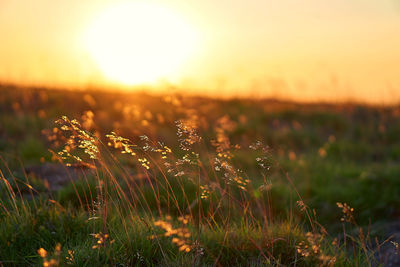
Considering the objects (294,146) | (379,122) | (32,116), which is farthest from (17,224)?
(379,122)

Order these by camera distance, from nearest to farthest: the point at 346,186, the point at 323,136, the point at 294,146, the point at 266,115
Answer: the point at 346,186 < the point at 294,146 < the point at 323,136 < the point at 266,115

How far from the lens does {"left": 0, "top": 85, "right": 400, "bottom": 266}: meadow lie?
2268 millimetres

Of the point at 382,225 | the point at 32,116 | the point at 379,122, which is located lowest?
the point at 382,225

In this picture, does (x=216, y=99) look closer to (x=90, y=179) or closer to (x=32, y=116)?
(x=32, y=116)

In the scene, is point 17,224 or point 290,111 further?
point 290,111

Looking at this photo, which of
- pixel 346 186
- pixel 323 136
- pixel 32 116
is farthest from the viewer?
pixel 323 136

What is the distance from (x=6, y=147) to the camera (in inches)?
215

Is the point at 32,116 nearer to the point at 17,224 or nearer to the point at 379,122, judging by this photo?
the point at 17,224

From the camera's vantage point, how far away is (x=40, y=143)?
5.51 m

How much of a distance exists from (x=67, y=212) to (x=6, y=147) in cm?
324

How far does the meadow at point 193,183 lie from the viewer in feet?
7.44

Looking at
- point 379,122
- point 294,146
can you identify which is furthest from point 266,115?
point 379,122

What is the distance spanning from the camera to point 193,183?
331 centimetres

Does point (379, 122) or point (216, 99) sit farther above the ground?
point (216, 99)
